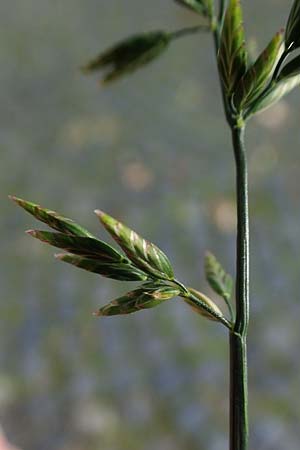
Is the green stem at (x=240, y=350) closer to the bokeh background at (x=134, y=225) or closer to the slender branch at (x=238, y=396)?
the slender branch at (x=238, y=396)

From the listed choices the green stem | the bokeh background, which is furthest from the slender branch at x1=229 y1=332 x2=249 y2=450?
the bokeh background

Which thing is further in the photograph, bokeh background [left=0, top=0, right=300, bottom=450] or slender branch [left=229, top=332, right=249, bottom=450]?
bokeh background [left=0, top=0, right=300, bottom=450]

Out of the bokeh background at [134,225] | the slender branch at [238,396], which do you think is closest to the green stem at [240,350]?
the slender branch at [238,396]

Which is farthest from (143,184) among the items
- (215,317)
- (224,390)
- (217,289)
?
(215,317)

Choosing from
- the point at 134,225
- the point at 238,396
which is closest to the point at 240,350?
the point at 238,396

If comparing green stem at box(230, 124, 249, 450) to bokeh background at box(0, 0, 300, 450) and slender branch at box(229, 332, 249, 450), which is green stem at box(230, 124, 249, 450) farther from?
bokeh background at box(0, 0, 300, 450)

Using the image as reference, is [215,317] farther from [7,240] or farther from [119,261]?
[7,240]

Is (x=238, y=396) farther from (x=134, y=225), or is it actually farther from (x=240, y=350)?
(x=134, y=225)

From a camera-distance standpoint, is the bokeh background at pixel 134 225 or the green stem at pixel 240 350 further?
the bokeh background at pixel 134 225
